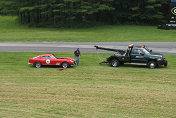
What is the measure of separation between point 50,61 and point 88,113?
11.7 metres

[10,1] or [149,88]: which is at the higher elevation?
[10,1]

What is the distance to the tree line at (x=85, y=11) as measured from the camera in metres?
60.6

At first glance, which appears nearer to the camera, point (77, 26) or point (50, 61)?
point (50, 61)

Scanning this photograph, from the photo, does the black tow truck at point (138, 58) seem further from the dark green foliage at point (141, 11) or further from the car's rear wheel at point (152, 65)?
the dark green foliage at point (141, 11)

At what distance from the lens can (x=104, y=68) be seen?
21.5 m

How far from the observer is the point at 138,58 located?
21.8m

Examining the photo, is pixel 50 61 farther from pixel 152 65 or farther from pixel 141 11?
pixel 141 11

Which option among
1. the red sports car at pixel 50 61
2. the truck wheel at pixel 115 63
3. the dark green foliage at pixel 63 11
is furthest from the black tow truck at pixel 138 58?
the dark green foliage at pixel 63 11

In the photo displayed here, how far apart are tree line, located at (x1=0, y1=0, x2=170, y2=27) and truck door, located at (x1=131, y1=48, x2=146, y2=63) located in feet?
122

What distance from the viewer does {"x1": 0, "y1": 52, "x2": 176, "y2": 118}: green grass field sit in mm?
11180

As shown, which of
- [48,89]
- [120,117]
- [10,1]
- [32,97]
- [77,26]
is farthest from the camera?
[10,1]

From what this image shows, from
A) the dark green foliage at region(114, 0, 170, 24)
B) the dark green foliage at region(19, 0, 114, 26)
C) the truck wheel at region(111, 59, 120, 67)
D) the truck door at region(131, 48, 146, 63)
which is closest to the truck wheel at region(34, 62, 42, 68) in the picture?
the truck wheel at region(111, 59, 120, 67)

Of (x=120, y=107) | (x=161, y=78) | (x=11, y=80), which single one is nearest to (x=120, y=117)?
(x=120, y=107)

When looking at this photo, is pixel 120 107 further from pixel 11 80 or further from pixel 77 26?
pixel 77 26
